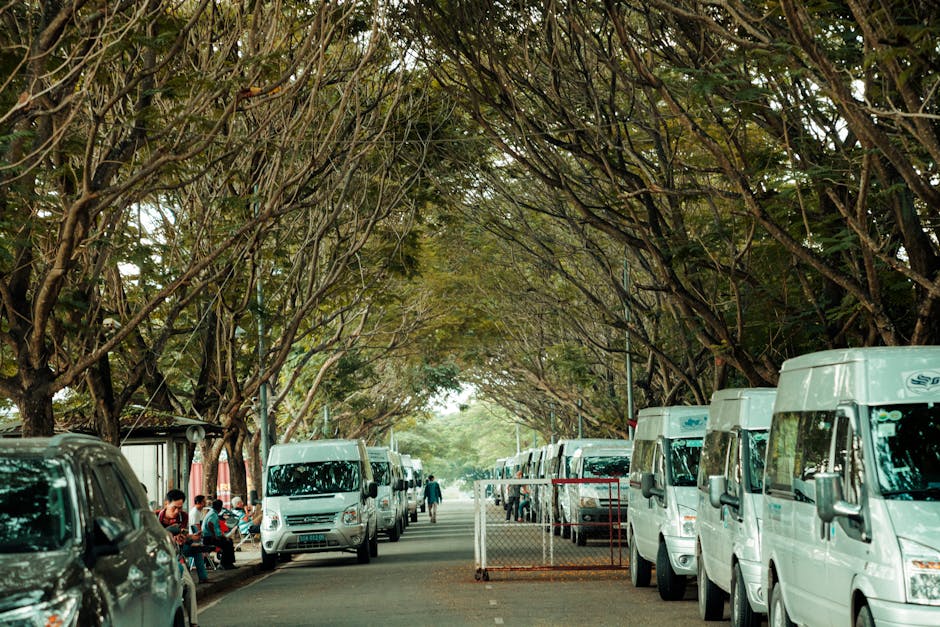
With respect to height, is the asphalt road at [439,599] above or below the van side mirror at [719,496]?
below

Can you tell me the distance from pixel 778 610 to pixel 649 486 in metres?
6.24

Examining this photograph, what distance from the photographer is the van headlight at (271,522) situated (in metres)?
26.4

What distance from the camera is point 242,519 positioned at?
1211 inches

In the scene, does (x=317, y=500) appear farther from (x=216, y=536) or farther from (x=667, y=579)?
(x=667, y=579)

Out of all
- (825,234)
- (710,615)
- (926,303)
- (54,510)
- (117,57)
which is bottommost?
(710,615)

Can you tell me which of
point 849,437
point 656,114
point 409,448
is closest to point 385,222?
point 656,114

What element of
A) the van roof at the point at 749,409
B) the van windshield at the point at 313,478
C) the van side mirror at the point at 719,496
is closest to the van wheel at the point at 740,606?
the van side mirror at the point at 719,496

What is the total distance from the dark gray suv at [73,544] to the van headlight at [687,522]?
844 cm

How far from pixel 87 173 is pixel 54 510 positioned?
→ 7428mm

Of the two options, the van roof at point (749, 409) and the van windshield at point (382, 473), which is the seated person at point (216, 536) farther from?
the van windshield at point (382, 473)

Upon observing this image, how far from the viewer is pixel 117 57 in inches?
576

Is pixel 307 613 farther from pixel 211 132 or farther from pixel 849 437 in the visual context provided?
pixel 849 437

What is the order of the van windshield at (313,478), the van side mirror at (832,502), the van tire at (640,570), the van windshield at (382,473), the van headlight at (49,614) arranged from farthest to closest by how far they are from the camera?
the van windshield at (382,473)
the van windshield at (313,478)
the van tire at (640,570)
the van side mirror at (832,502)
the van headlight at (49,614)

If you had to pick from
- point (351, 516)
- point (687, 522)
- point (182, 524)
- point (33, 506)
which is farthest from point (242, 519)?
point (33, 506)
